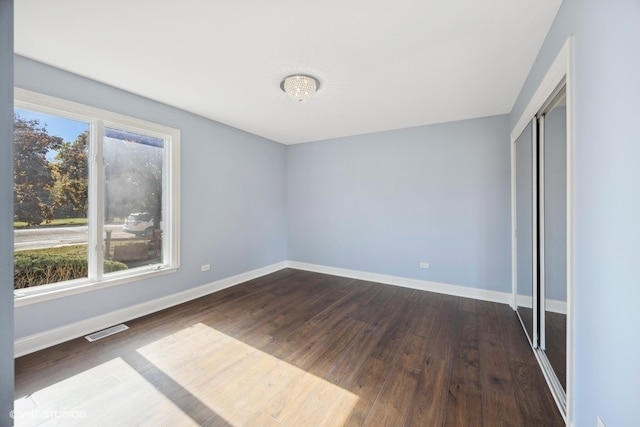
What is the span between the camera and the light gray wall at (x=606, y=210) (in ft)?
2.75

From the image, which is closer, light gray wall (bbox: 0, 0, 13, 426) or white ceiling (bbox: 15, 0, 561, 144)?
light gray wall (bbox: 0, 0, 13, 426)

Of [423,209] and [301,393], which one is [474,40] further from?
[301,393]

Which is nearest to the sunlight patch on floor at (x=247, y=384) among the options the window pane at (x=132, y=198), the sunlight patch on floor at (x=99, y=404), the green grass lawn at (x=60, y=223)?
the sunlight patch on floor at (x=99, y=404)

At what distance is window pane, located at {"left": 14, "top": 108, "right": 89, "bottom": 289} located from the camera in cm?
211

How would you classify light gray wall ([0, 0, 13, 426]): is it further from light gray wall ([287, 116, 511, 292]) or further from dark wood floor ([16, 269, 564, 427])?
light gray wall ([287, 116, 511, 292])

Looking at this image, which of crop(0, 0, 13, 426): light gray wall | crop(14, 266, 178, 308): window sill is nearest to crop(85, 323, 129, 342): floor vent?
crop(14, 266, 178, 308): window sill

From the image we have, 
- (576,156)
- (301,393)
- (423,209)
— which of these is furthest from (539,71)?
(301,393)

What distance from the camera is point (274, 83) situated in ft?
8.13

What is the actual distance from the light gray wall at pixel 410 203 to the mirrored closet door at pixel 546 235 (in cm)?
58

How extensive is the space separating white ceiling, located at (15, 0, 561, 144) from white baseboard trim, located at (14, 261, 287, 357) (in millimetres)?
2442

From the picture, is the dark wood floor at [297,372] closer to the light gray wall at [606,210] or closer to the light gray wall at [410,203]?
the light gray wall at [606,210]

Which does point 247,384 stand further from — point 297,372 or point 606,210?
point 606,210

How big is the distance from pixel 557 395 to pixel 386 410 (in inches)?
46.2

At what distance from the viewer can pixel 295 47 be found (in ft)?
6.32
